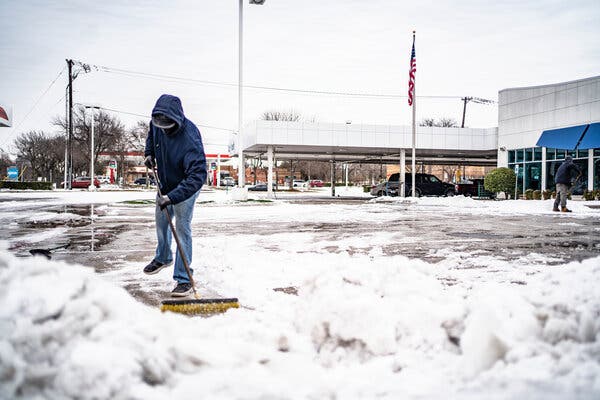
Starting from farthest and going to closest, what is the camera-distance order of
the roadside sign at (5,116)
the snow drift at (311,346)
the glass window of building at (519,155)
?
the glass window of building at (519,155), the roadside sign at (5,116), the snow drift at (311,346)

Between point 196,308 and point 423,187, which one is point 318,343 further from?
point 423,187

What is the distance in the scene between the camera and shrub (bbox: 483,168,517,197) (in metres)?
26.1

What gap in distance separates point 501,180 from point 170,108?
25057 millimetres

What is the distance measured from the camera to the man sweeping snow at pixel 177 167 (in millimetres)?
4270


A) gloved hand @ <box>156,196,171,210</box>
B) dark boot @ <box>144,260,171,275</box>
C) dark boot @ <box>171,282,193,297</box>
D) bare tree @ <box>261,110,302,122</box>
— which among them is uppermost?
bare tree @ <box>261,110,302,122</box>

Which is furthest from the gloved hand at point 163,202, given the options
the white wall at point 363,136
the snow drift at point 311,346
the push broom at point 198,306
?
the white wall at point 363,136

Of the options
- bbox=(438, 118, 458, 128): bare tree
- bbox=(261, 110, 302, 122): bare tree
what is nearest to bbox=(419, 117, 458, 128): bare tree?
bbox=(438, 118, 458, 128): bare tree

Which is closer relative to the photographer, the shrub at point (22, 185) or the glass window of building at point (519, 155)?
the glass window of building at point (519, 155)

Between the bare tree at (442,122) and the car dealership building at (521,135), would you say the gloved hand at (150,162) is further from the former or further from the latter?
the bare tree at (442,122)

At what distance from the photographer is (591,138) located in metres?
23.1

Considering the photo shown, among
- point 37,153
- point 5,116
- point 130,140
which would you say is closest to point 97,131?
point 130,140

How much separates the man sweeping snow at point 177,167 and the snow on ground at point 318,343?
4.36 ft

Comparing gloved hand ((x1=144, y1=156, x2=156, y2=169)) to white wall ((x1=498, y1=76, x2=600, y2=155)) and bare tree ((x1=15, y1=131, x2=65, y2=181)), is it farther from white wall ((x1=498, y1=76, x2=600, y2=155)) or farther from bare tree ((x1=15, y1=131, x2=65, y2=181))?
bare tree ((x1=15, y1=131, x2=65, y2=181))

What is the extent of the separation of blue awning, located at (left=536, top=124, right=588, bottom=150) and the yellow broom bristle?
25096 mm
